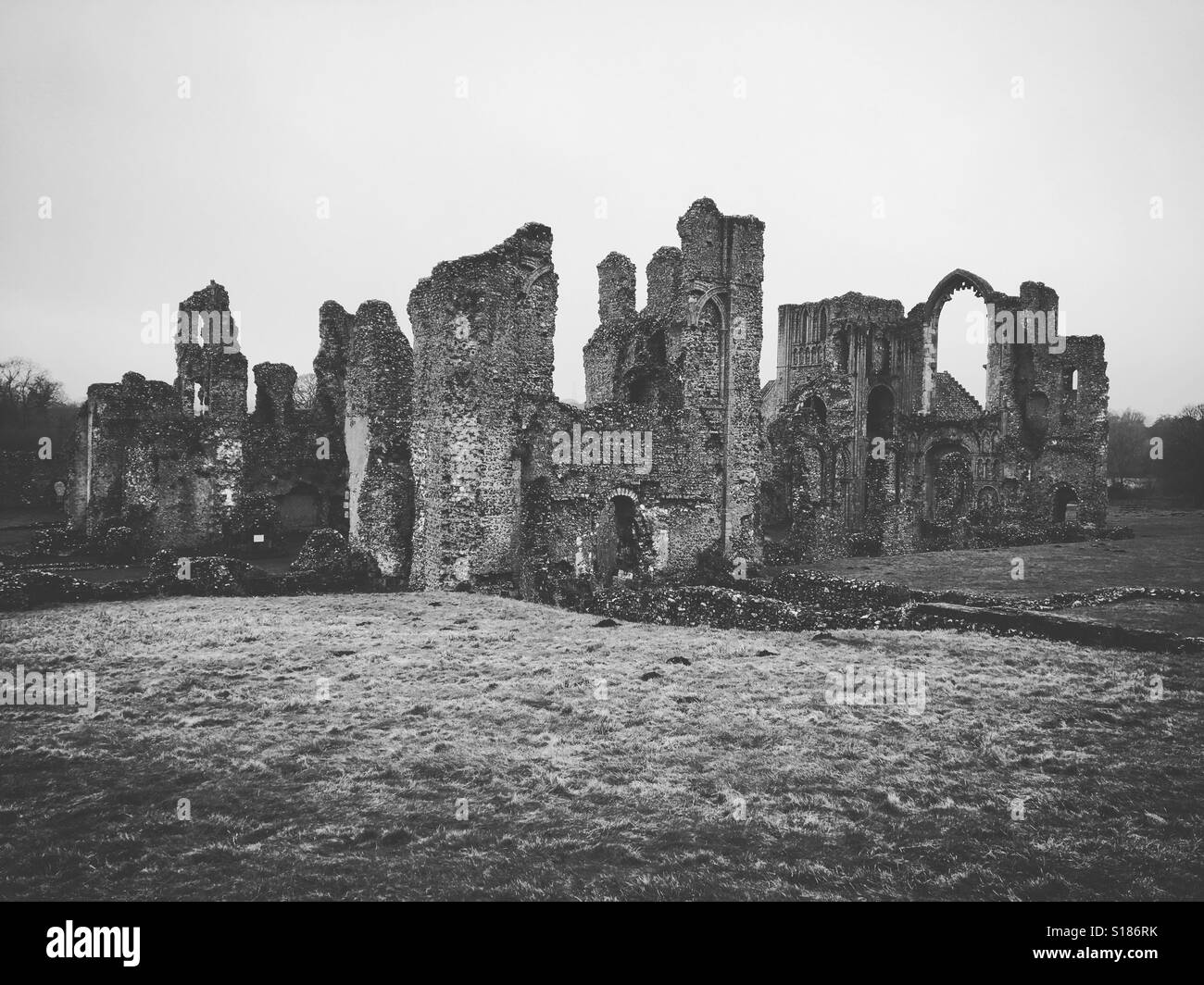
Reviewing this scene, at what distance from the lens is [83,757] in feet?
23.4

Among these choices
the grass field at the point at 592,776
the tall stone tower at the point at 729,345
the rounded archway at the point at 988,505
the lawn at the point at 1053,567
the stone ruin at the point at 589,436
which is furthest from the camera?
the rounded archway at the point at 988,505

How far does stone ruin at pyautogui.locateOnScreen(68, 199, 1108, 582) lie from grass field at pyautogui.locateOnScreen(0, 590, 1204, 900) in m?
7.52

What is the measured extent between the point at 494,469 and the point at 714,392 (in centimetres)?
746

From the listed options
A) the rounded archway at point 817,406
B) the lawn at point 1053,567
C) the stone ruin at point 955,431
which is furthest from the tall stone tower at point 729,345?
the stone ruin at point 955,431

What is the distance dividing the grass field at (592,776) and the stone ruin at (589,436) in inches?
296

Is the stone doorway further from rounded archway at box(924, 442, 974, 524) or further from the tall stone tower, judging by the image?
rounded archway at box(924, 442, 974, 524)

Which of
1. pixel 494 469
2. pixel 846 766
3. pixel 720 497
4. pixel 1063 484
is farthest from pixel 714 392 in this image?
pixel 1063 484

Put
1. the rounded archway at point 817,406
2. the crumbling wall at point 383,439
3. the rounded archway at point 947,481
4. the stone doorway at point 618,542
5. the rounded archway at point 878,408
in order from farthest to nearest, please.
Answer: the rounded archway at point 878,408
the rounded archway at point 947,481
the rounded archway at point 817,406
the stone doorway at point 618,542
the crumbling wall at point 383,439

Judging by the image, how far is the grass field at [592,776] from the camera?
16.9 feet

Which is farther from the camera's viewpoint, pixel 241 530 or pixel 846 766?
pixel 241 530

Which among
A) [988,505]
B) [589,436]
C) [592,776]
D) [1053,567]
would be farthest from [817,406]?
[592,776]

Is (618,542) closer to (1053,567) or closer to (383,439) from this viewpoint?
(383,439)

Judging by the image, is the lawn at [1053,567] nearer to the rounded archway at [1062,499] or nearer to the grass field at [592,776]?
the rounded archway at [1062,499]

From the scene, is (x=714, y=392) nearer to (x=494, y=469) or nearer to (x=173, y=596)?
(x=494, y=469)
